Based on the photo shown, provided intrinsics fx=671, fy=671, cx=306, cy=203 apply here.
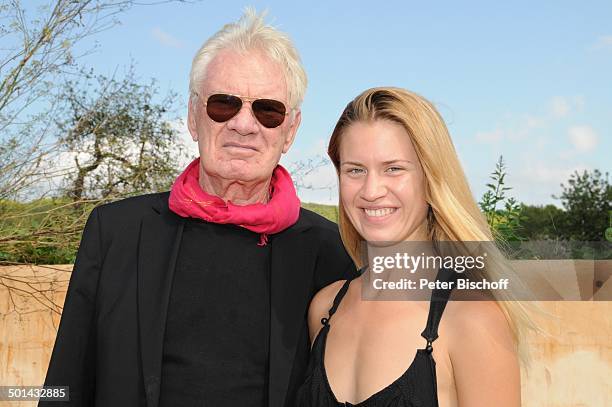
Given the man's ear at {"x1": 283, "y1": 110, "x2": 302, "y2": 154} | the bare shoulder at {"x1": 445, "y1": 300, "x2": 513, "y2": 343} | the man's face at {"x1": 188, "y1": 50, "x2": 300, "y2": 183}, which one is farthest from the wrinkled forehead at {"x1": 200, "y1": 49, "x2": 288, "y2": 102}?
the bare shoulder at {"x1": 445, "y1": 300, "x2": 513, "y2": 343}

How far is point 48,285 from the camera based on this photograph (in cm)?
614

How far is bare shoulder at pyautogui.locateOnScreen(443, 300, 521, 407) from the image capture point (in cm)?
234

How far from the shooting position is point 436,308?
2.54m

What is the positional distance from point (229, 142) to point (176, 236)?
547 millimetres

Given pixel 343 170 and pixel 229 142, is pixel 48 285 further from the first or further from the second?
pixel 343 170

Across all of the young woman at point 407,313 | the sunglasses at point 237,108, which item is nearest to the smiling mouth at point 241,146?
the sunglasses at point 237,108

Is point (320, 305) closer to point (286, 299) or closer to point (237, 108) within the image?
point (286, 299)

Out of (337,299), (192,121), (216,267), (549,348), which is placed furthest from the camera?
(549,348)

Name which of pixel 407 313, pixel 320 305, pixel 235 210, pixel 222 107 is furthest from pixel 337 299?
pixel 222 107

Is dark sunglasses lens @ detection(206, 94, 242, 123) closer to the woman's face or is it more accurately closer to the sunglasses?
the sunglasses

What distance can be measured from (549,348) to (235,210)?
12.2 feet

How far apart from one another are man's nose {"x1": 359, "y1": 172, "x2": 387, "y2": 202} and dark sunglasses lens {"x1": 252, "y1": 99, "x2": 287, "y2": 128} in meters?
0.89

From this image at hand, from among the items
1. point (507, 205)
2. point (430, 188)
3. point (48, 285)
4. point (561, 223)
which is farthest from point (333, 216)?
point (561, 223)

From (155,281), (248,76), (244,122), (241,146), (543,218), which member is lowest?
(155,281)
